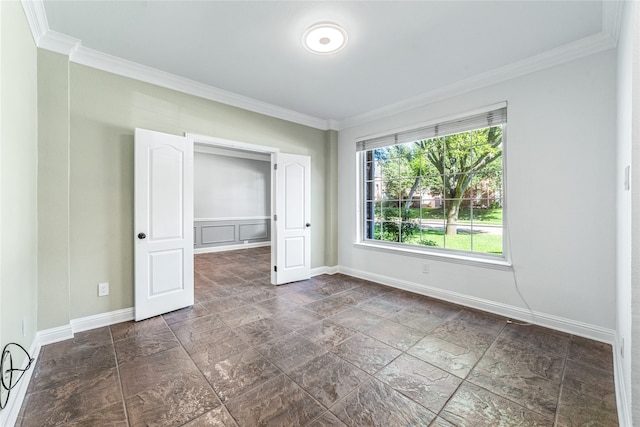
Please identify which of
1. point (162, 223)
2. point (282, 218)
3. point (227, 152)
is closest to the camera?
point (162, 223)

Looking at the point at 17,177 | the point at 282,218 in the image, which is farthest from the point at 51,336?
the point at 282,218

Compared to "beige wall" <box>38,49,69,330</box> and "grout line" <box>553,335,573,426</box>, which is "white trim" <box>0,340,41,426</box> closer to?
"beige wall" <box>38,49,69,330</box>

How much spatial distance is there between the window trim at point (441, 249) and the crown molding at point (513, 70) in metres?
0.28

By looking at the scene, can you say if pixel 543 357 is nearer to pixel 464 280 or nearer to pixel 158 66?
pixel 464 280

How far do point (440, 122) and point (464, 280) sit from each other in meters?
2.02

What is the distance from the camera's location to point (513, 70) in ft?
9.27

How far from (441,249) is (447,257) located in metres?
0.21

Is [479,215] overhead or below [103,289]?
overhead

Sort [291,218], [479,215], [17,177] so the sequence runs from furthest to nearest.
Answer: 1. [291,218]
2. [479,215]
3. [17,177]

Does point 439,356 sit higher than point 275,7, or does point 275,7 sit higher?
point 275,7

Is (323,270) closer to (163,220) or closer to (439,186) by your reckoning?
(439,186)

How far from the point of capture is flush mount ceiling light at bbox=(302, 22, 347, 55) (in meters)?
2.24

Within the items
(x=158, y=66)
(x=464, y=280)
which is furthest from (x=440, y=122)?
(x=158, y=66)

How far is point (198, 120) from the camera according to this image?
11.1 feet
